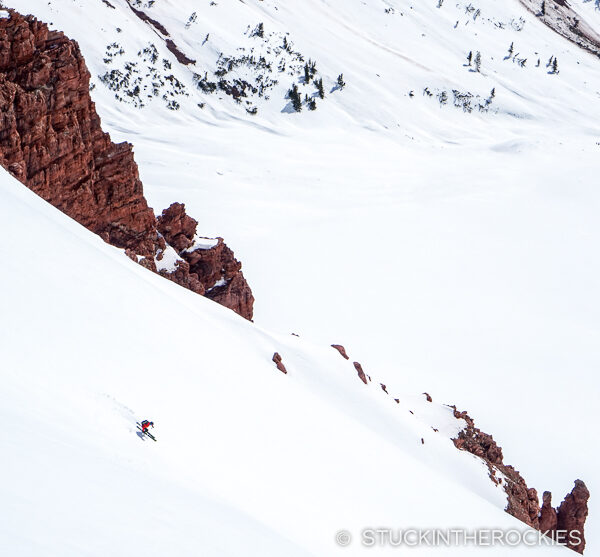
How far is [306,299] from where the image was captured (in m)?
36.1

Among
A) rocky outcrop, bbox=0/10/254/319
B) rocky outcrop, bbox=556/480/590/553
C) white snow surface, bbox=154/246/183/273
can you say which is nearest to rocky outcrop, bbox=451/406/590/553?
rocky outcrop, bbox=556/480/590/553

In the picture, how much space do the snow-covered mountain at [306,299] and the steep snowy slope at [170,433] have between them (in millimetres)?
52

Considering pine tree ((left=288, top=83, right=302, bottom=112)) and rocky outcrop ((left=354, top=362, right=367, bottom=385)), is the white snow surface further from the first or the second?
pine tree ((left=288, top=83, right=302, bottom=112))

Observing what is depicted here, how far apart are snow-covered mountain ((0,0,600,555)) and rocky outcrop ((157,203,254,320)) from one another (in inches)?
175

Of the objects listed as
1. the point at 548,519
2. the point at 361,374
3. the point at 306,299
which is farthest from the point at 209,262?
the point at 548,519

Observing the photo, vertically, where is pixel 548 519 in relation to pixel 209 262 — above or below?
below

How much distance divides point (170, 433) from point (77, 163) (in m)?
17.3

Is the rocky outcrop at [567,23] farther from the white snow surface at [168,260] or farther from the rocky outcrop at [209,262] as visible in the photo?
the white snow surface at [168,260]

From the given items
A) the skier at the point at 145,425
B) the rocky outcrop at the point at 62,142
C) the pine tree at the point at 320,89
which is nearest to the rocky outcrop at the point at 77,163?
the rocky outcrop at the point at 62,142

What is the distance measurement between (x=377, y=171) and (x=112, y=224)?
4199cm

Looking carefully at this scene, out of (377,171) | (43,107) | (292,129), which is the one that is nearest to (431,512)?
(43,107)

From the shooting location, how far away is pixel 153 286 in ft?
54.2

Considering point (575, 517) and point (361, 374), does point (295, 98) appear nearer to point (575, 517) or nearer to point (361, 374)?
point (361, 374)

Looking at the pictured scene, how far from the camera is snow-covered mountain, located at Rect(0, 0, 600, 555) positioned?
8.38 m
